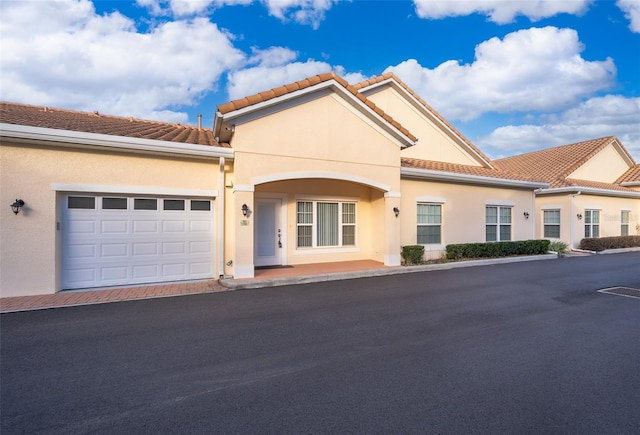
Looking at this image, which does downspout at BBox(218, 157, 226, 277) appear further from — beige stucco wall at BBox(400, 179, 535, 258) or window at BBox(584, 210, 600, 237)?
window at BBox(584, 210, 600, 237)

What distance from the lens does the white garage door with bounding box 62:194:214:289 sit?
27.3 feet

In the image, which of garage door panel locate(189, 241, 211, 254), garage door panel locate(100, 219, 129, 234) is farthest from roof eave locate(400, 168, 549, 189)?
garage door panel locate(100, 219, 129, 234)

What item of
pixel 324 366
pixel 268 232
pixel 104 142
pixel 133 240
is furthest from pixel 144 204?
pixel 324 366

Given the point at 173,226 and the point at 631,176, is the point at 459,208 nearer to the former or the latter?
the point at 173,226

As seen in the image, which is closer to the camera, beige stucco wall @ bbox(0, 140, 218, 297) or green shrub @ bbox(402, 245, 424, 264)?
beige stucco wall @ bbox(0, 140, 218, 297)

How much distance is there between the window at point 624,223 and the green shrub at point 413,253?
1691 centimetres

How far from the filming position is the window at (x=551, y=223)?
1864 cm

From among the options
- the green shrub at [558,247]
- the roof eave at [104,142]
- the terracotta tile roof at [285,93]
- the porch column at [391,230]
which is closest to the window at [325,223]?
the porch column at [391,230]

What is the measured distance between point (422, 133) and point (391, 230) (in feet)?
24.0

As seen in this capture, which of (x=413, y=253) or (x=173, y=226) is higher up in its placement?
(x=173, y=226)

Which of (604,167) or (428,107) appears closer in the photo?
(428,107)

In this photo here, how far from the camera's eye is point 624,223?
68.3ft

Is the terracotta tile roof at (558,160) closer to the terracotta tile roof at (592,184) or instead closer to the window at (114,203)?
the terracotta tile roof at (592,184)

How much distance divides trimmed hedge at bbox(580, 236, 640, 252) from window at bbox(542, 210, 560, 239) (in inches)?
49.7
